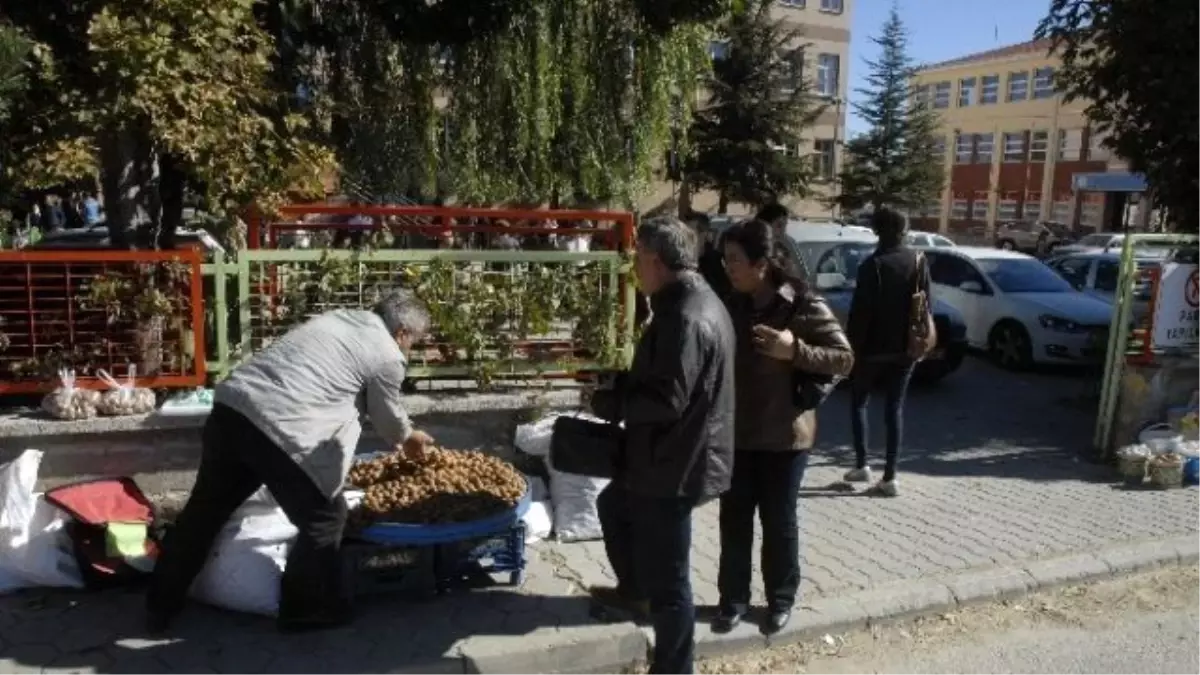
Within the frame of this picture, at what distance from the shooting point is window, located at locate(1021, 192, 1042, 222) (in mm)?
52166

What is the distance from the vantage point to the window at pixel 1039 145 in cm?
5188

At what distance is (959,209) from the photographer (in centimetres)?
Answer: 5759

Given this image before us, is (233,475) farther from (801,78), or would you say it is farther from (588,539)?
(801,78)

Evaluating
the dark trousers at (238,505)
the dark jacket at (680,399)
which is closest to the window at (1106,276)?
the dark jacket at (680,399)

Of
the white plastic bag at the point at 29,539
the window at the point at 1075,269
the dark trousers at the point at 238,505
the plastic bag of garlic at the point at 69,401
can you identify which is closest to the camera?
the dark trousers at the point at 238,505

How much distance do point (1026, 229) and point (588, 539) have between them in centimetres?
4318

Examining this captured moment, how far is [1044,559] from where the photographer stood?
5477 mm

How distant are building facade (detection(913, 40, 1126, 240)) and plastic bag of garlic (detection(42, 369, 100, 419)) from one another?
151 ft

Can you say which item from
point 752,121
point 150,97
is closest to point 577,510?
point 150,97

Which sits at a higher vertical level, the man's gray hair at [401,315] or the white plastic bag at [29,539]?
the man's gray hair at [401,315]

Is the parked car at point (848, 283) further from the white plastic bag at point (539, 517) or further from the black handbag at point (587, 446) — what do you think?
the black handbag at point (587, 446)

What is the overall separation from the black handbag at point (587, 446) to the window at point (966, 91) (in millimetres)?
59499

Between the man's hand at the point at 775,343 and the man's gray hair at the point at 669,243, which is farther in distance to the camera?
the man's hand at the point at 775,343

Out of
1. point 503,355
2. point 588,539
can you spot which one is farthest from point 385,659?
point 503,355
